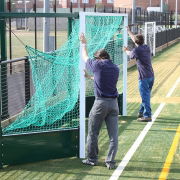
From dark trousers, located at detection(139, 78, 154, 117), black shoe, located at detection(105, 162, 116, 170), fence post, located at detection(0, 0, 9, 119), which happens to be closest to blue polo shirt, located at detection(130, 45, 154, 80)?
dark trousers, located at detection(139, 78, 154, 117)

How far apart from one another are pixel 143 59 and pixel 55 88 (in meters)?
2.27

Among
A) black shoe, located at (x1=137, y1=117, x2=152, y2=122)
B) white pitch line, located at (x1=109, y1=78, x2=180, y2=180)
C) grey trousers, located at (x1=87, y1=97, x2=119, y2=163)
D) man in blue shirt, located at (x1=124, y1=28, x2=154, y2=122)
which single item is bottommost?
white pitch line, located at (x1=109, y1=78, x2=180, y2=180)

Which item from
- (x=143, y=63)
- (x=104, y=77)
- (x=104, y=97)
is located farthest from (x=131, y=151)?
(x=143, y=63)

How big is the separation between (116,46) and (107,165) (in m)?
5.33

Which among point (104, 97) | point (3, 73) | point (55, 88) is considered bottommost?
point (55, 88)

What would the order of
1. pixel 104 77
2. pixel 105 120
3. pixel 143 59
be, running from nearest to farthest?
1. pixel 104 77
2. pixel 105 120
3. pixel 143 59

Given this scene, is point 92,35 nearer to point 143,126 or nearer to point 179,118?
point 143,126

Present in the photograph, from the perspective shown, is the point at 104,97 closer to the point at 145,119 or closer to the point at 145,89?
the point at 145,89

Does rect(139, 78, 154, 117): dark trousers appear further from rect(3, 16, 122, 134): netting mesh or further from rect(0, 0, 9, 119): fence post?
rect(0, 0, 9, 119): fence post

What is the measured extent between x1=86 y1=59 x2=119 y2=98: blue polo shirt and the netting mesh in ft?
5.07

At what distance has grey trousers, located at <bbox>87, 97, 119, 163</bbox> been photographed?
780 cm

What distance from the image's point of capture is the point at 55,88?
10.1 m

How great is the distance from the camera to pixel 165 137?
403 inches

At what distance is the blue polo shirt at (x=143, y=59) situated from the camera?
11.0 metres
